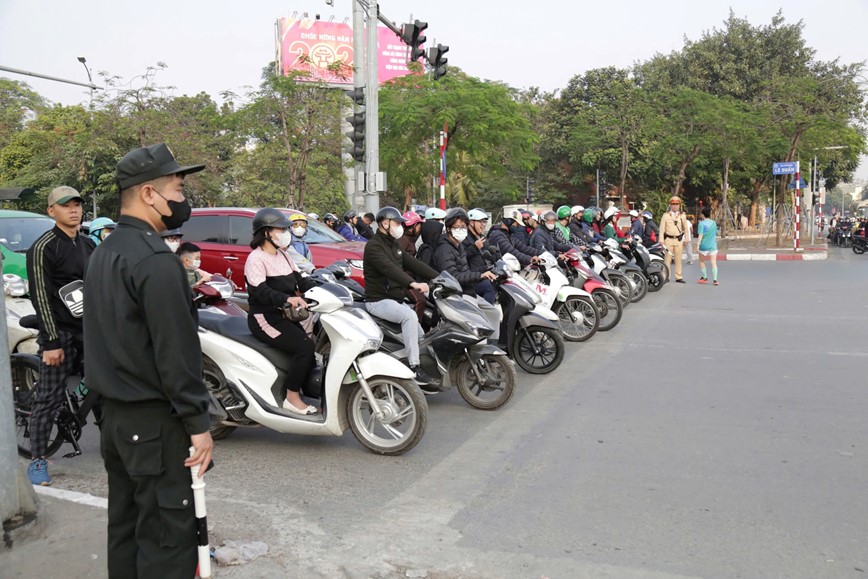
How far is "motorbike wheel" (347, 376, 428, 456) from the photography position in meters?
5.37

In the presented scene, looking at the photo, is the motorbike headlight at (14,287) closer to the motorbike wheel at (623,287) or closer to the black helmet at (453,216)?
the black helmet at (453,216)

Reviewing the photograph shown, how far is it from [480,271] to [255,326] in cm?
323

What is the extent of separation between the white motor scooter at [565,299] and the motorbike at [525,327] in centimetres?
111

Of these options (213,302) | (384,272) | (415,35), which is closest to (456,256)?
(384,272)

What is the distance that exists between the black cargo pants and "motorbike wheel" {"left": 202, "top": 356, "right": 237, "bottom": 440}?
113 inches

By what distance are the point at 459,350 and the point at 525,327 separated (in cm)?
150

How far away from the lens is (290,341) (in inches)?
219

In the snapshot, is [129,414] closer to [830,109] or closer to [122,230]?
[122,230]

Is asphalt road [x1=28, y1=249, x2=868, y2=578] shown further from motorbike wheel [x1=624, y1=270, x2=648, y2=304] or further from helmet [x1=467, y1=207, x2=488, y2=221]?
motorbike wheel [x1=624, y1=270, x2=648, y2=304]

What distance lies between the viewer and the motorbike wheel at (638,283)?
551 inches

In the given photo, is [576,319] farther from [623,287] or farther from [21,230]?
[21,230]

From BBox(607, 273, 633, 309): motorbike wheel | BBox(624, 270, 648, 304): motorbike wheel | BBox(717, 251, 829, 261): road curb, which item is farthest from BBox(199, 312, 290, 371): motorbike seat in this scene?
BBox(717, 251, 829, 261): road curb

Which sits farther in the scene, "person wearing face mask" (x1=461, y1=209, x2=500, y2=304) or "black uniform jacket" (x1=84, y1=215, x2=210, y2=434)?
"person wearing face mask" (x1=461, y1=209, x2=500, y2=304)

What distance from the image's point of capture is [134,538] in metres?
2.93
